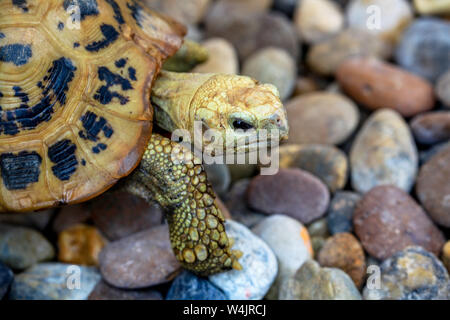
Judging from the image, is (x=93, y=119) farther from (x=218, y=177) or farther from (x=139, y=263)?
(x=218, y=177)

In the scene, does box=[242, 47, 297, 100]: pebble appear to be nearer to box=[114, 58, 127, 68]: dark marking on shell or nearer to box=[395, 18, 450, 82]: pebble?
box=[395, 18, 450, 82]: pebble

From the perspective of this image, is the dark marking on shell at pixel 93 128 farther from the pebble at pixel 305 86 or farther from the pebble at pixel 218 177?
the pebble at pixel 305 86

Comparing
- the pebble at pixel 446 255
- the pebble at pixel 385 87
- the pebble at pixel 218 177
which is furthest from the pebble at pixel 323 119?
the pebble at pixel 446 255

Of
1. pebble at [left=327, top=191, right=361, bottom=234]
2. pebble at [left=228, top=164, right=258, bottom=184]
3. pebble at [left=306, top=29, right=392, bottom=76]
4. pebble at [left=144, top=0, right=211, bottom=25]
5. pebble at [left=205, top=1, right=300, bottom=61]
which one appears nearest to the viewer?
pebble at [left=327, top=191, right=361, bottom=234]

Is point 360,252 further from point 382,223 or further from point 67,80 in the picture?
point 67,80

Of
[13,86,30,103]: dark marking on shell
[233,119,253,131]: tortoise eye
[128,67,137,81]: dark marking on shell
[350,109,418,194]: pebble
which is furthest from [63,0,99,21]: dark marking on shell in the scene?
[350,109,418,194]: pebble

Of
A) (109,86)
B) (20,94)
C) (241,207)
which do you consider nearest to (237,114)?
(109,86)
